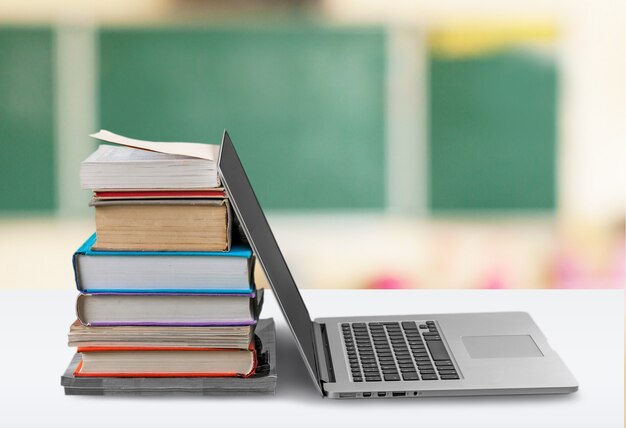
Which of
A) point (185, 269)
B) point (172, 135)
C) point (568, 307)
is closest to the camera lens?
point (185, 269)

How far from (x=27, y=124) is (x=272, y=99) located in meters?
1.28

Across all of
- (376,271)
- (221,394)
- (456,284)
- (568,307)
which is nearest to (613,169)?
(456,284)

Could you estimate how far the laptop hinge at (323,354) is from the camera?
1.22m

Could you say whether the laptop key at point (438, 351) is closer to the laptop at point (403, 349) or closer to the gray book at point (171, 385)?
the laptop at point (403, 349)

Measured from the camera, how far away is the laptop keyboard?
1.22m

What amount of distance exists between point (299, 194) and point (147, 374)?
3.88 meters

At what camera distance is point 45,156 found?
5.19 metres

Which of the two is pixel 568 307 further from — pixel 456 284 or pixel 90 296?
pixel 456 284

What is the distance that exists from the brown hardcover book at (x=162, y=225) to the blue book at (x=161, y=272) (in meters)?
0.01

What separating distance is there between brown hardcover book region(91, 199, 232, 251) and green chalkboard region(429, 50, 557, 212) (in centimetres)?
402

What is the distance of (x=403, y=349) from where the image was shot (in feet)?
4.29

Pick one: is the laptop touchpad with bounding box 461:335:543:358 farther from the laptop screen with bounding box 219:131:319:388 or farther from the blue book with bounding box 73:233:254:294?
the blue book with bounding box 73:233:254:294

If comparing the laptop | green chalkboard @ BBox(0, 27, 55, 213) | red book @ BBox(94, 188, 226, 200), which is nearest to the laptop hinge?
the laptop

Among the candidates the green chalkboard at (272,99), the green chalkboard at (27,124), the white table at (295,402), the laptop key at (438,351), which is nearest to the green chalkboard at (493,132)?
the green chalkboard at (272,99)
